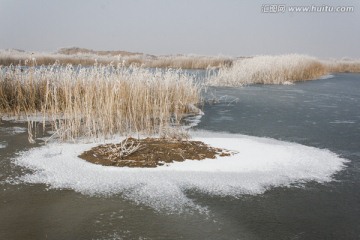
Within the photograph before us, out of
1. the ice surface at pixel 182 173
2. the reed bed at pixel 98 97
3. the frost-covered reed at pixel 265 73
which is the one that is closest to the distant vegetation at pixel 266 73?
the frost-covered reed at pixel 265 73

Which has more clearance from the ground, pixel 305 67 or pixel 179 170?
pixel 305 67

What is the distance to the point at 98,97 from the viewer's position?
7.03m

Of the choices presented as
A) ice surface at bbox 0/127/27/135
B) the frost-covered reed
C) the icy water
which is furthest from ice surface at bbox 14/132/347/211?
the frost-covered reed

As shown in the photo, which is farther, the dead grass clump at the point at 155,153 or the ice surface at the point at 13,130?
the ice surface at the point at 13,130

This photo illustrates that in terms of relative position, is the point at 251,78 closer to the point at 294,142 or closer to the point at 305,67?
the point at 305,67

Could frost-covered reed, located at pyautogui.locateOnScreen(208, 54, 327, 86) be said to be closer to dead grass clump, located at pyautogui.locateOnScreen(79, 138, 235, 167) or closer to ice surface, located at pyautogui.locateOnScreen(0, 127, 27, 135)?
ice surface, located at pyautogui.locateOnScreen(0, 127, 27, 135)

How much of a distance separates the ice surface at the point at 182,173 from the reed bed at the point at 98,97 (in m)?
1.16

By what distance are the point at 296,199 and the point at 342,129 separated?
4.68m

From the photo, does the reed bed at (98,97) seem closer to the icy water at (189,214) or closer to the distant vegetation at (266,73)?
the icy water at (189,214)

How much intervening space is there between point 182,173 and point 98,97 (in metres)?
3.22

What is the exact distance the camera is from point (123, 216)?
3.32 m

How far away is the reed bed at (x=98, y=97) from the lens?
6691 millimetres

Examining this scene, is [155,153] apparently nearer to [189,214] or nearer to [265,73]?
[189,214]

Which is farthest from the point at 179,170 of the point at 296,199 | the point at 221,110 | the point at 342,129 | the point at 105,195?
the point at 221,110
